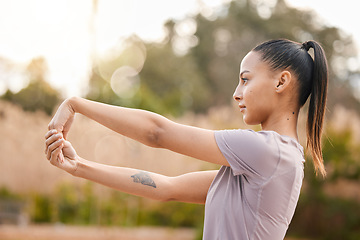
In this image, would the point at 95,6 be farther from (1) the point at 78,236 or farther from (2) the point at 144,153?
(1) the point at 78,236

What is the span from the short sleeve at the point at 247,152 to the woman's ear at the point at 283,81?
19cm

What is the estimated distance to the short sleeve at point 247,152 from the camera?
135 cm

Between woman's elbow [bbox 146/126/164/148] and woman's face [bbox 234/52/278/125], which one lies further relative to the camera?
woman's face [bbox 234/52/278/125]

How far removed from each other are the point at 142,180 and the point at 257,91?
538mm

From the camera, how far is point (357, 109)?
72.9 feet

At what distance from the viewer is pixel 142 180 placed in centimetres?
173

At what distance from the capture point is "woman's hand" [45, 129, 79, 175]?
1.47 meters

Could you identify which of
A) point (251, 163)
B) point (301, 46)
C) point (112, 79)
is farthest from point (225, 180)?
point (112, 79)

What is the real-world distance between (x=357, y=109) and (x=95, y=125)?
15.9 meters

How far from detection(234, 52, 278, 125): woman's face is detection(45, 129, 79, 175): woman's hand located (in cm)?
56

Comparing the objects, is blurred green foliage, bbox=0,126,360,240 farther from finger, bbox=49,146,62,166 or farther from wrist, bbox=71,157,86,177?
finger, bbox=49,146,62,166

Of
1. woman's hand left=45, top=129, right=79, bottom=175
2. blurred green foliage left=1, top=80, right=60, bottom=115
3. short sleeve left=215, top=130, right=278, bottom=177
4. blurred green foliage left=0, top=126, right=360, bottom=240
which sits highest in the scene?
short sleeve left=215, top=130, right=278, bottom=177

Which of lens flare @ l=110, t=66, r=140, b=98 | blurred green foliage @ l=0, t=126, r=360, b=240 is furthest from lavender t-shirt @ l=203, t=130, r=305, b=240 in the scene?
lens flare @ l=110, t=66, r=140, b=98

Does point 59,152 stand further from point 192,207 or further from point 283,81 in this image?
point 192,207
